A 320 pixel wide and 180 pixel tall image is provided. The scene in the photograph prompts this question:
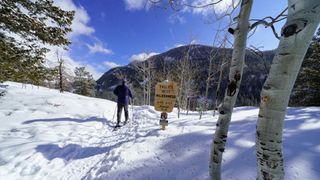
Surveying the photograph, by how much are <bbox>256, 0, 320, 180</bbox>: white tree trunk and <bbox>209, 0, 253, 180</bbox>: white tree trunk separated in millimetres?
1162

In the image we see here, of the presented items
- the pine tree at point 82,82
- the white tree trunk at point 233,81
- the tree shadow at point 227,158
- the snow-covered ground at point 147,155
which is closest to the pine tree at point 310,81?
the snow-covered ground at point 147,155

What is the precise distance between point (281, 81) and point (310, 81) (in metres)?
22.5

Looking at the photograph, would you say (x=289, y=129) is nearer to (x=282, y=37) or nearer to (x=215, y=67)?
(x=282, y=37)

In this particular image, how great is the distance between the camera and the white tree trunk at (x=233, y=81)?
3123mm

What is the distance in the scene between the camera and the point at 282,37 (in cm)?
189

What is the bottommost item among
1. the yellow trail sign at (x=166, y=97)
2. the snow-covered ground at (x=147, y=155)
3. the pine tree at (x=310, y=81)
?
the snow-covered ground at (x=147, y=155)

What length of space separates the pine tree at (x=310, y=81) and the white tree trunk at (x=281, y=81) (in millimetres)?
21660

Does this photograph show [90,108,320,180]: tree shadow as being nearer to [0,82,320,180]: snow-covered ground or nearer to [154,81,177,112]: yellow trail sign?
[0,82,320,180]: snow-covered ground

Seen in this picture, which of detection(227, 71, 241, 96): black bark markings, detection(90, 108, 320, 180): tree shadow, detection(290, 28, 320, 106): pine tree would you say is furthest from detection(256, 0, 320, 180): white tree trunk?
detection(290, 28, 320, 106): pine tree

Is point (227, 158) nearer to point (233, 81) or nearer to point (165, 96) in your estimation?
point (233, 81)

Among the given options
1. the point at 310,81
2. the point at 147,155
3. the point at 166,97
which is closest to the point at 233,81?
the point at 147,155

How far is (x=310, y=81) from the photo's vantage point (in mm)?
20781

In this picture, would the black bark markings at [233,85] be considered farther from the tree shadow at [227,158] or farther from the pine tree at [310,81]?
the pine tree at [310,81]

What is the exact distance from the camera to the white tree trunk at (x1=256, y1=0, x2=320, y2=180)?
1.76m
